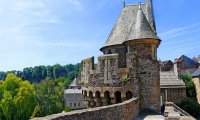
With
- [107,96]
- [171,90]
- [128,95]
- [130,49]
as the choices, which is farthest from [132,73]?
[171,90]

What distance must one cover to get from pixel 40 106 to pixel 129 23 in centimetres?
3849

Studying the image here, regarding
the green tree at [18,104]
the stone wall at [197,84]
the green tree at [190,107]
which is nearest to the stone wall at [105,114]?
the green tree at [190,107]

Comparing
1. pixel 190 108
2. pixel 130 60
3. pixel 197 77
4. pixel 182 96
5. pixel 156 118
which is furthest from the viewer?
pixel 197 77

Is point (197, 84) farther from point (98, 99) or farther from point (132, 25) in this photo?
point (98, 99)

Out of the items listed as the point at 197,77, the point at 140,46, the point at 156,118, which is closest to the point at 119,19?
the point at 140,46

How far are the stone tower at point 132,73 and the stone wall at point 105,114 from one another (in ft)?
5.28

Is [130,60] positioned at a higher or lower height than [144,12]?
lower

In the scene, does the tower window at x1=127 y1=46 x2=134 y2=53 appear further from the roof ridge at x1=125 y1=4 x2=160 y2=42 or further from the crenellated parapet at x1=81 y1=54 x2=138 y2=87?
the crenellated parapet at x1=81 y1=54 x2=138 y2=87

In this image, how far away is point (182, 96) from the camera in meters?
38.8

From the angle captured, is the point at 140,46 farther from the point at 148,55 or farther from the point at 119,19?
the point at 119,19

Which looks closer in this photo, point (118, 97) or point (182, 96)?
point (118, 97)

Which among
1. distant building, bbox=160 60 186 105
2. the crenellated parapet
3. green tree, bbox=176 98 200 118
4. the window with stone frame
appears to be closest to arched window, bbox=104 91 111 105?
the crenellated parapet

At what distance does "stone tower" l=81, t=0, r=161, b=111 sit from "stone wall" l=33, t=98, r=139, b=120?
161 centimetres

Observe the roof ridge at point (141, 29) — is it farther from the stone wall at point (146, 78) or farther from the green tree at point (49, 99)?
the green tree at point (49, 99)
